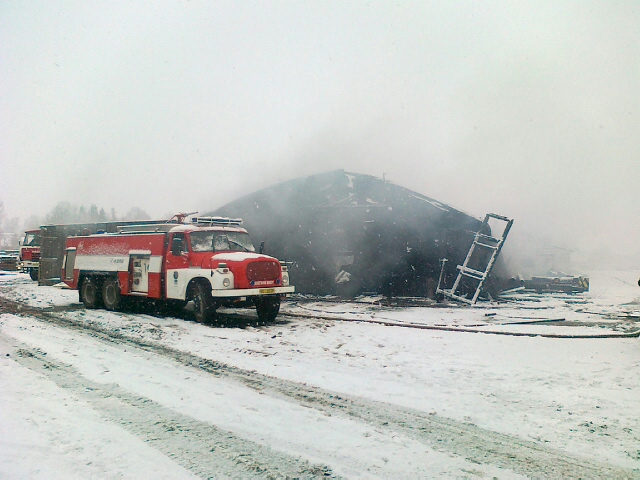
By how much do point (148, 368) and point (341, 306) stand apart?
384 inches

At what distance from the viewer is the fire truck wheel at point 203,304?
11547mm

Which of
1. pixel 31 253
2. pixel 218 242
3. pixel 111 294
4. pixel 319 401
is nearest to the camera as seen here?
pixel 319 401

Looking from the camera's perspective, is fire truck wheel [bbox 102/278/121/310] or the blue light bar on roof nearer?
the blue light bar on roof

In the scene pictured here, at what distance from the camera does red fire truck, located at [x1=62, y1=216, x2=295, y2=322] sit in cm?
1153

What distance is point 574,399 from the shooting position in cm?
569

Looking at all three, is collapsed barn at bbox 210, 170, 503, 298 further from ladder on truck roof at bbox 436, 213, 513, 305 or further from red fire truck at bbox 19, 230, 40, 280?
red fire truck at bbox 19, 230, 40, 280

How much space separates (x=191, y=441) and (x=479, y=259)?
16.7m

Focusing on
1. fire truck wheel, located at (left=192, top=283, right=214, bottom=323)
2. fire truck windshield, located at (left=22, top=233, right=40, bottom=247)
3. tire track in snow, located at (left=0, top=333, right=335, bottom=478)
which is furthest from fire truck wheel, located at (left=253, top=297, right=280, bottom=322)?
fire truck windshield, located at (left=22, top=233, right=40, bottom=247)

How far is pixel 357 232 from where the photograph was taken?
19.9 m

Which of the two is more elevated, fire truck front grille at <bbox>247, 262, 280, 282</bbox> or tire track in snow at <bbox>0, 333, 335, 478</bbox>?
fire truck front grille at <bbox>247, 262, 280, 282</bbox>

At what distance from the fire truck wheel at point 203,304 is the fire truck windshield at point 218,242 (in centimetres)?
111

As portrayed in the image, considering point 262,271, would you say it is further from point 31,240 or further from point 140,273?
point 31,240

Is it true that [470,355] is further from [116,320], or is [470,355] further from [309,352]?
[116,320]

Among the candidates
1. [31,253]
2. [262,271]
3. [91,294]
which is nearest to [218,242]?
[262,271]
